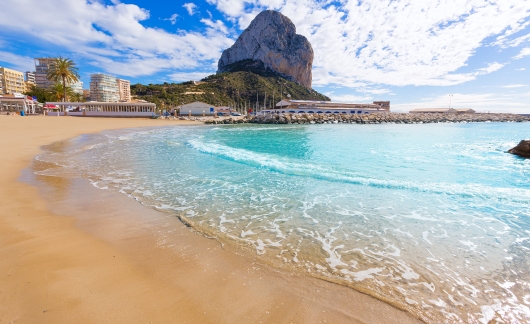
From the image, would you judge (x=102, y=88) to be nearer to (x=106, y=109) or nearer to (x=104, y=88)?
(x=104, y=88)

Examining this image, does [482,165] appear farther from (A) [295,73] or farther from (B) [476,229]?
(A) [295,73]

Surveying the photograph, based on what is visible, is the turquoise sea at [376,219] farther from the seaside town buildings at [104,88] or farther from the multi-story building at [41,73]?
the multi-story building at [41,73]

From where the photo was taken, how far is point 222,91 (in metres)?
112

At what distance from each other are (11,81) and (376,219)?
6744 inches

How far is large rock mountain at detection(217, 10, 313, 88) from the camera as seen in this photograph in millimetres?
140500

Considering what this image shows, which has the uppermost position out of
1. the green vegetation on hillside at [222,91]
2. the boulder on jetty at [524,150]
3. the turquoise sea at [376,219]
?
the green vegetation on hillside at [222,91]

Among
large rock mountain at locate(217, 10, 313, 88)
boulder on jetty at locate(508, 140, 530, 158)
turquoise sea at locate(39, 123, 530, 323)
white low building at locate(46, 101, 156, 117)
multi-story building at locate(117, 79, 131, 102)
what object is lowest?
turquoise sea at locate(39, 123, 530, 323)

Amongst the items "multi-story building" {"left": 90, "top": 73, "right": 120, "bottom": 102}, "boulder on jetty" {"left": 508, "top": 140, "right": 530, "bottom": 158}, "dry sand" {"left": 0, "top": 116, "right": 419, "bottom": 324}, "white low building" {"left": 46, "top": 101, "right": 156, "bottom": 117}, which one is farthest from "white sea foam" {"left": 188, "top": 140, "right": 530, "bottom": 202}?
"multi-story building" {"left": 90, "top": 73, "right": 120, "bottom": 102}

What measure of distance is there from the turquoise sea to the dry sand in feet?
1.48

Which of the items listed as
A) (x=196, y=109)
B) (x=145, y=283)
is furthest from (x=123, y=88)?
(x=145, y=283)

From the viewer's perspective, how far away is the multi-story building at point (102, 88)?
14262 centimetres

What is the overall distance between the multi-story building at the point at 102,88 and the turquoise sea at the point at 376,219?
158430 mm

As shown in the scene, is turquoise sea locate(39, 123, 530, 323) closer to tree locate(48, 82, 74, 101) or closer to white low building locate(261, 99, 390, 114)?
white low building locate(261, 99, 390, 114)

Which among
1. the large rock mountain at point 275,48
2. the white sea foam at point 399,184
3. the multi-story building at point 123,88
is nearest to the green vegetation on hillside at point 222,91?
the large rock mountain at point 275,48
